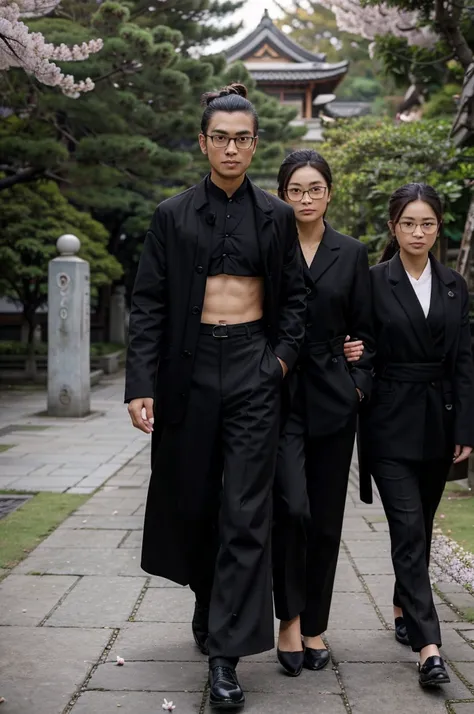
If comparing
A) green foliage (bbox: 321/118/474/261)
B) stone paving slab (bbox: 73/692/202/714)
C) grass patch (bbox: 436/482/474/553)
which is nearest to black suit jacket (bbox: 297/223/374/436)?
stone paving slab (bbox: 73/692/202/714)

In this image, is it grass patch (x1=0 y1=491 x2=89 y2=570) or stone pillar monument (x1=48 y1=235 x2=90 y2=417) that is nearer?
grass patch (x1=0 y1=491 x2=89 y2=570)

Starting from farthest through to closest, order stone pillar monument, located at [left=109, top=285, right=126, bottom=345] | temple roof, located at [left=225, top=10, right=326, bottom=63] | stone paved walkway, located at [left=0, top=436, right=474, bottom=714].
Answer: temple roof, located at [left=225, top=10, right=326, bottom=63] → stone pillar monument, located at [left=109, top=285, right=126, bottom=345] → stone paved walkway, located at [left=0, top=436, right=474, bottom=714]

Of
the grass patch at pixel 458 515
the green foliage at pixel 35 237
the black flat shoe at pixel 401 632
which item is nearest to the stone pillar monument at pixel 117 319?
the green foliage at pixel 35 237

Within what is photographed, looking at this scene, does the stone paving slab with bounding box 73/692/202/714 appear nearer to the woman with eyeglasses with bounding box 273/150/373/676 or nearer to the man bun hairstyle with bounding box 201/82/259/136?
the woman with eyeglasses with bounding box 273/150/373/676

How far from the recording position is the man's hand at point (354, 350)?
151 inches

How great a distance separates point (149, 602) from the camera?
15.2 feet

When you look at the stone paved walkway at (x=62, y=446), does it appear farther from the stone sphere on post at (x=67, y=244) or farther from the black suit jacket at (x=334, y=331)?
the black suit jacket at (x=334, y=331)

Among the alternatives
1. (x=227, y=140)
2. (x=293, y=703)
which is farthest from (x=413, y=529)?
(x=227, y=140)

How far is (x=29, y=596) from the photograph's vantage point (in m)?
4.68

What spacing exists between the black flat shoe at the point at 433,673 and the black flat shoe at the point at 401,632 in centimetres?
48

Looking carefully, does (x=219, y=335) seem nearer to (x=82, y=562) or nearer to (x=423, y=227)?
(x=423, y=227)

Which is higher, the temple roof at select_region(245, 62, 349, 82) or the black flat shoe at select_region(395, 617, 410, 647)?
the temple roof at select_region(245, 62, 349, 82)

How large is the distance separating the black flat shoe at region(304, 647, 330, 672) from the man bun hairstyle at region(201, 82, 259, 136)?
1972mm

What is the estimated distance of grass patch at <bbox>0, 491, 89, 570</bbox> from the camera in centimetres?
562
